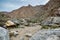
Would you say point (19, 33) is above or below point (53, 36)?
below

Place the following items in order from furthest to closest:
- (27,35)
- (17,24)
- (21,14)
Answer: (21,14) < (17,24) < (27,35)

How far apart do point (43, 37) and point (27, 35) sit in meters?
6.33

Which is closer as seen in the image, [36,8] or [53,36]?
[53,36]

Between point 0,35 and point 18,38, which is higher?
point 0,35

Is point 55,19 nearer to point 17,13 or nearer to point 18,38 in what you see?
point 18,38

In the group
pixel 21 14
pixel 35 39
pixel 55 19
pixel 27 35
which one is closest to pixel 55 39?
pixel 35 39

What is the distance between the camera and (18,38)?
1390 cm

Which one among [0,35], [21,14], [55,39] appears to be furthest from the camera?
[21,14]

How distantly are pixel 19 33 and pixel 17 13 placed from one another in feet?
97.1

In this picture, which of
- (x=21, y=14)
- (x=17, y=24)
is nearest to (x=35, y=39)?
(x=17, y=24)

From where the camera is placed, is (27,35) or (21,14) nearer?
(27,35)

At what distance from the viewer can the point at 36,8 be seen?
142ft

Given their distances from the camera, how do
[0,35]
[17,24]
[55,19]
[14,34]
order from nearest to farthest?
[0,35] → [14,34] → [55,19] → [17,24]

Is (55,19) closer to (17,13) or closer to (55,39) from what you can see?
(55,39)
